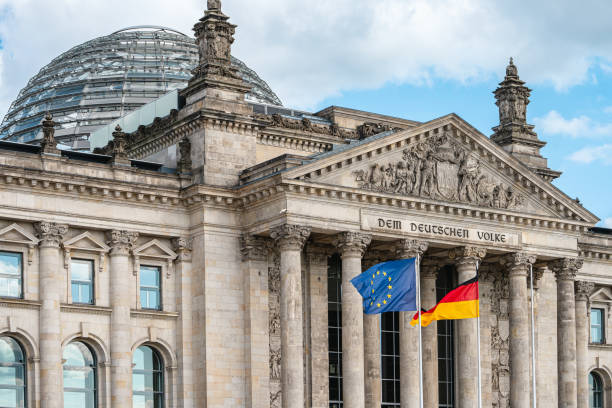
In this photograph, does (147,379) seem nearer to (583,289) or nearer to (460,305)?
(460,305)

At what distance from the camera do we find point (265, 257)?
58219 millimetres

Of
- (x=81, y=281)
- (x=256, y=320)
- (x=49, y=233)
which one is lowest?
(x=256, y=320)

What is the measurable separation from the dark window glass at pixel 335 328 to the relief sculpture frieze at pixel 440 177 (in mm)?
4959

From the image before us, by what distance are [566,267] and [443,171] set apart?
8.82m

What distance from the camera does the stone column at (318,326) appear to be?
58750mm

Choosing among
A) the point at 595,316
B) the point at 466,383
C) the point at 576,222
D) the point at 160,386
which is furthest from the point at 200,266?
Result: the point at 595,316

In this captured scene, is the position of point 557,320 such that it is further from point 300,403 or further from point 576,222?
point 300,403

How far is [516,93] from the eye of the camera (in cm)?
7156

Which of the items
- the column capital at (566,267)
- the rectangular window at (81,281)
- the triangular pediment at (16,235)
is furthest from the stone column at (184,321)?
the column capital at (566,267)

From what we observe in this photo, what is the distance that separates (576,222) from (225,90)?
1867 cm

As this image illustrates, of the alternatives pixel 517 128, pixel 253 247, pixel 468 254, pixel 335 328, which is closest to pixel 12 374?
pixel 253 247

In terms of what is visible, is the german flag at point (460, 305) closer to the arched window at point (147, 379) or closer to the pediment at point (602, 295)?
the arched window at point (147, 379)

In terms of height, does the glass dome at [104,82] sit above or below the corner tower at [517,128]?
above

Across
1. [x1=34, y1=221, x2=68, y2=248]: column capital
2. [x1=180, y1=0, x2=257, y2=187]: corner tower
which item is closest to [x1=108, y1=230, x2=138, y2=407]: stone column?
[x1=34, y1=221, x2=68, y2=248]: column capital
